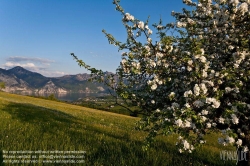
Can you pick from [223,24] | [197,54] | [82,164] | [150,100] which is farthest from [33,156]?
[223,24]

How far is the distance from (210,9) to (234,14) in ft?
3.78

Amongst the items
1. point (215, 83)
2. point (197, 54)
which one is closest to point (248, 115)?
point (215, 83)

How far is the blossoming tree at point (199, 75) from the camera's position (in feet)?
19.4

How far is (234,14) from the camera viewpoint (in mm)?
6738

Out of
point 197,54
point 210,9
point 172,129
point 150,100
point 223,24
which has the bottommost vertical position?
point 172,129

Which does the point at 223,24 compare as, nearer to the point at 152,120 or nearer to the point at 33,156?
the point at 152,120

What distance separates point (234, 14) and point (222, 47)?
1195mm

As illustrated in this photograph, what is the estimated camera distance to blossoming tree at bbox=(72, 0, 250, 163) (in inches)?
233

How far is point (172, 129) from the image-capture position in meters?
5.20

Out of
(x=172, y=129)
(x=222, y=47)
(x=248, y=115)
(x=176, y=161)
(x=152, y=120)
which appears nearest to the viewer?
(x=172, y=129)

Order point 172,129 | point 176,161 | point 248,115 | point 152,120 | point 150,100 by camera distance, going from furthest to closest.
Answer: point 176,161, point 150,100, point 248,115, point 152,120, point 172,129

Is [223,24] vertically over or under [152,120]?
over

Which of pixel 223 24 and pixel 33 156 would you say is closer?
pixel 223 24

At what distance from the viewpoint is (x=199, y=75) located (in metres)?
5.97
